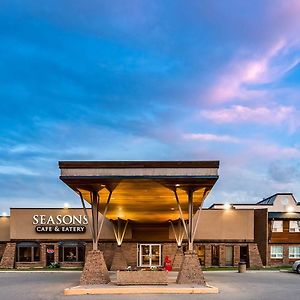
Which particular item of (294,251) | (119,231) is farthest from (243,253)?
(119,231)

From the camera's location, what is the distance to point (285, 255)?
4575cm

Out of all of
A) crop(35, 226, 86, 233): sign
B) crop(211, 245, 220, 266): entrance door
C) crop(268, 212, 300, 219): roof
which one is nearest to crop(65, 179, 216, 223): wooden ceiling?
crop(35, 226, 86, 233): sign

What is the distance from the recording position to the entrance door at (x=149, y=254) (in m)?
44.6

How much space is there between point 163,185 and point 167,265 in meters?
13.7

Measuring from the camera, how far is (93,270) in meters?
22.3

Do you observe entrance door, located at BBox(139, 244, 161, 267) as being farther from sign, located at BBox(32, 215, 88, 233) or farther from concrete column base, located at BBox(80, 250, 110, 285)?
concrete column base, located at BBox(80, 250, 110, 285)

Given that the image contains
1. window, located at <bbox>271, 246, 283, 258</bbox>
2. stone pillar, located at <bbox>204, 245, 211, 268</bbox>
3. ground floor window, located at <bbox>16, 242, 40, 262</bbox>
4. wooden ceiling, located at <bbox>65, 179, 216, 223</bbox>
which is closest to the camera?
wooden ceiling, located at <bbox>65, 179, 216, 223</bbox>

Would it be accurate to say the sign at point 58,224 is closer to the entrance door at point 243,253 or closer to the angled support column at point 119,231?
the angled support column at point 119,231

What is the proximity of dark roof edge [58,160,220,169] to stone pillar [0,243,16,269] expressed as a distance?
26181 mm

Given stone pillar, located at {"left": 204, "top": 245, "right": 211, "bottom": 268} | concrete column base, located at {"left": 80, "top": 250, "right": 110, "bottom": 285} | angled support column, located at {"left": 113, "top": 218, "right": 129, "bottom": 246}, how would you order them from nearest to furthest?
concrete column base, located at {"left": 80, "top": 250, "right": 110, "bottom": 285}
angled support column, located at {"left": 113, "top": 218, "right": 129, "bottom": 246}
stone pillar, located at {"left": 204, "top": 245, "right": 211, "bottom": 268}

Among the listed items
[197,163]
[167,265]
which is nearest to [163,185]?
[197,163]

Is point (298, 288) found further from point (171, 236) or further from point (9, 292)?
point (171, 236)

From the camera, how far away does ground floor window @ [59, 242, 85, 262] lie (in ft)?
145

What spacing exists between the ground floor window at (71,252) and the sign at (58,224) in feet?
4.18
